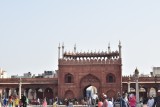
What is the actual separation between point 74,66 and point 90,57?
257 cm

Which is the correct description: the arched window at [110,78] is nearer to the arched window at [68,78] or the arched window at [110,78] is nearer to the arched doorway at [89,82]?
the arched doorway at [89,82]

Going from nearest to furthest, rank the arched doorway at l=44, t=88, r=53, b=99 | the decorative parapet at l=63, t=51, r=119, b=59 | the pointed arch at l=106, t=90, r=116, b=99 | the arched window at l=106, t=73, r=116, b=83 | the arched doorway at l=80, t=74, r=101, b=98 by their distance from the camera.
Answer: the pointed arch at l=106, t=90, r=116, b=99 < the arched window at l=106, t=73, r=116, b=83 < the arched doorway at l=80, t=74, r=101, b=98 < the decorative parapet at l=63, t=51, r=119, b=59 < the arched doorway at l=44, t=88, r=53, b=99

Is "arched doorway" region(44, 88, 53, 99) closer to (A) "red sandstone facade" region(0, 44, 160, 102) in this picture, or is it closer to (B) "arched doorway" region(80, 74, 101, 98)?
(A) "red sandstone facade" region(0, 44, 160, 102)

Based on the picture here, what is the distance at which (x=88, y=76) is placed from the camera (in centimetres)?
4988

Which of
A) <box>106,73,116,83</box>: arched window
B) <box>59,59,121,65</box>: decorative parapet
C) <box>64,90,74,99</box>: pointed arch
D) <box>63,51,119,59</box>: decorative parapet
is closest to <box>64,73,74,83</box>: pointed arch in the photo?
<box>64,90,74,99</box>: pointed arch

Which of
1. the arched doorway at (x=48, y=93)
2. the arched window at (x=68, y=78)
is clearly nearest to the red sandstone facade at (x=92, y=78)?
the arched window at (x=68, y=78)

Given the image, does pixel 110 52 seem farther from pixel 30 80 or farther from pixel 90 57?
pixel 30 80

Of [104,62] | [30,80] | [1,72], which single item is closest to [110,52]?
[104,62]

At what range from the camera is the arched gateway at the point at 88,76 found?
49.2 m

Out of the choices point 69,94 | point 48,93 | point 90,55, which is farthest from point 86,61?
point 48,93

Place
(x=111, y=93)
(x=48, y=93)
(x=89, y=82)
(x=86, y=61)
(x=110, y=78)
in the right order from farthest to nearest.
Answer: (x=48, y=93)
(x=89, y=82)
(x=86, y=61)
(x=110, y=78)
(x=111, y=93)

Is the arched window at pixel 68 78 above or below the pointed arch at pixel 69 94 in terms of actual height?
above

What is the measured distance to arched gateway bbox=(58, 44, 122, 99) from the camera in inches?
1935

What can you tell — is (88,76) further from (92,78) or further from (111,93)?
(111,93)
